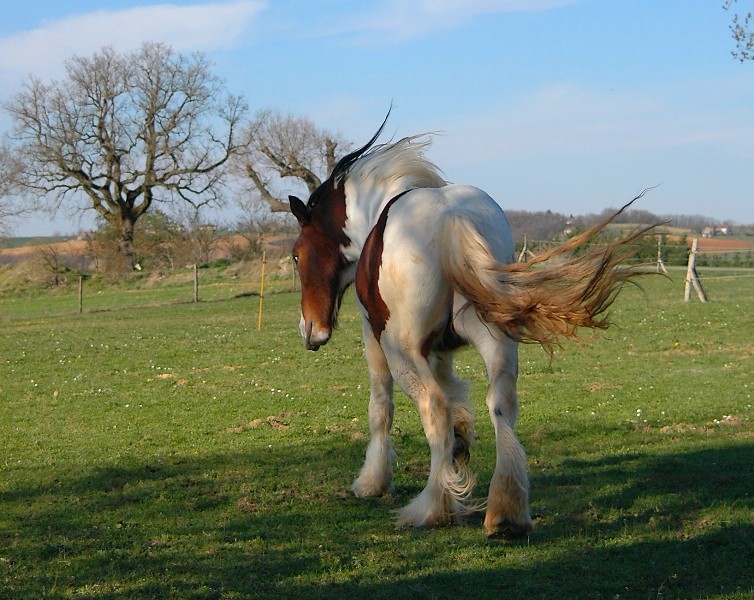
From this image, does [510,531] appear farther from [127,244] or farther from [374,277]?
[127,244]

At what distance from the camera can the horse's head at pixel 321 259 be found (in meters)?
7.06

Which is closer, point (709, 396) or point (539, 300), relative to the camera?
point (539, 300)

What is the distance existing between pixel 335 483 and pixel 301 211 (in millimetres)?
2243

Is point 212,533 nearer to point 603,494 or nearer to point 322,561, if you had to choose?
point 322,561

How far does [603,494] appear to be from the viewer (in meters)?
6.59

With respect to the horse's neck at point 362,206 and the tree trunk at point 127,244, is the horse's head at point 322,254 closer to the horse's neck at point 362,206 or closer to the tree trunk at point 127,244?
the horse's neck at point 362,206

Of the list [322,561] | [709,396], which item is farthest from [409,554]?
[709,396]

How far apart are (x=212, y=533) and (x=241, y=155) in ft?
176

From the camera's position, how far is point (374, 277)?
19.9 feet

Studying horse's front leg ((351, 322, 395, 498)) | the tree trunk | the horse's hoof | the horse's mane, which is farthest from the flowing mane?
the tree trunk

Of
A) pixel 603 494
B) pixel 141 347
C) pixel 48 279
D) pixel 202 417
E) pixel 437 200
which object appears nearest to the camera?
pixel 437 200

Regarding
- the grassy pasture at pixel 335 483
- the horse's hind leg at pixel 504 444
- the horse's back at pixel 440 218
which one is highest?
the horse's back at pixel 440 218

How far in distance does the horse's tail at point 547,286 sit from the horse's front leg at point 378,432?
1.43 metres

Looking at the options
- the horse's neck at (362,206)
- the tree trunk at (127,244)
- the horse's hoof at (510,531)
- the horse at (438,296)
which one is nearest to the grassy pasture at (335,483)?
the horse's hoof at (510,531)
